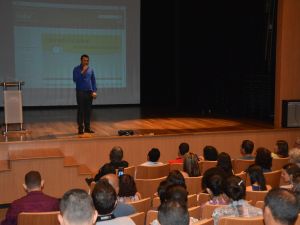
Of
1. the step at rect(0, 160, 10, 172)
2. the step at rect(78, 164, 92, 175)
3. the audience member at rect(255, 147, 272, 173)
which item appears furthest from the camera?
the step at rect(78, 164, 92, 175)

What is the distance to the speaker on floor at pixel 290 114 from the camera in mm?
8070

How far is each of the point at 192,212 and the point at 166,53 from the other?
33.9 ft

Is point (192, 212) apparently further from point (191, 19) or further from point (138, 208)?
point (191, 19)

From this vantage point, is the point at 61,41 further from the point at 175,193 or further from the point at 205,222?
the point at 205,222

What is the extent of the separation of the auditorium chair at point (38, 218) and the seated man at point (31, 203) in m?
0.32

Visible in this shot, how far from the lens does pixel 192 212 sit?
121 inches

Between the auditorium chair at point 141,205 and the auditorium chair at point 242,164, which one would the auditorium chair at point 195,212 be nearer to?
the auditorium chair at point 141,205

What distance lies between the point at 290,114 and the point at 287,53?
1.09 m

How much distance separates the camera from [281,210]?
2191mm

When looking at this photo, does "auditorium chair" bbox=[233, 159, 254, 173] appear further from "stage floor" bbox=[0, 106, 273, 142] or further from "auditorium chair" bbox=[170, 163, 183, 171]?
"stage floor" bbox=[0, 106, 273, 142]

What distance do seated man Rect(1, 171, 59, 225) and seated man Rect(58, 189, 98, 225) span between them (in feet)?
3.57

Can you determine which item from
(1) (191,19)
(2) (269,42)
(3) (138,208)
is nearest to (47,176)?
(3) (138,208)

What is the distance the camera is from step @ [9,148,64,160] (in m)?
5.95

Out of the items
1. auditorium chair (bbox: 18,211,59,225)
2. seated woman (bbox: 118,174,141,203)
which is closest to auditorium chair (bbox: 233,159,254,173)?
seated woman (bbox: 118,174,141,203)
